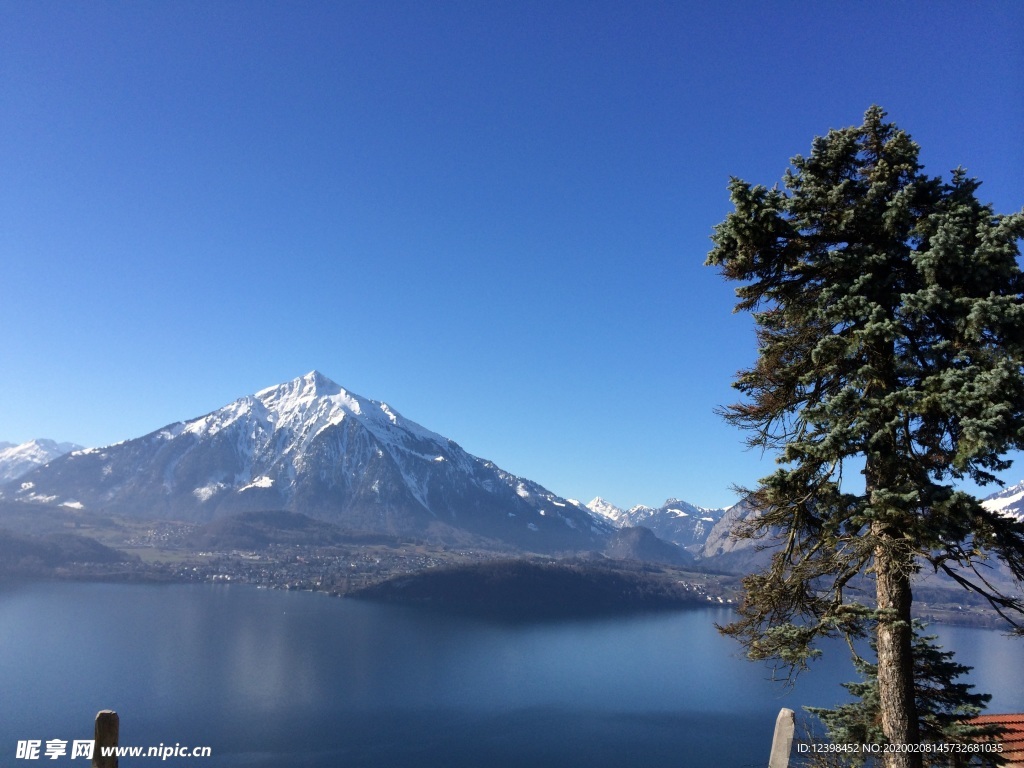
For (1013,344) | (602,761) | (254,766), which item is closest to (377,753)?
(254,766)

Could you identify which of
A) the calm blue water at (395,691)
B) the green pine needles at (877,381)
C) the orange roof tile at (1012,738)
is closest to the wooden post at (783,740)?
the green pine needles at (877,381)

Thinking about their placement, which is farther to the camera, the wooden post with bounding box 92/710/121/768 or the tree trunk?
the tree trunk

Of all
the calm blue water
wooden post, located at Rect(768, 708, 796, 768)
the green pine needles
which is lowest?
the calm blue water

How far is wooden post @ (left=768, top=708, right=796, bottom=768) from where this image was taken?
6.51 m

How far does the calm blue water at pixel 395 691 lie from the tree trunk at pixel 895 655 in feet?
193

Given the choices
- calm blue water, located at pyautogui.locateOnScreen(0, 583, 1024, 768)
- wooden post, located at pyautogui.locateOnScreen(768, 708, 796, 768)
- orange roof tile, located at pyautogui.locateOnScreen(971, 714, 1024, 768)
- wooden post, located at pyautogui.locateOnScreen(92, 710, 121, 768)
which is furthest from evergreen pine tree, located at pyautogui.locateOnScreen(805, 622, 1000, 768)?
calm blue water, located at pyautogui.locateOnScreen(0, 583, 1024, 768)

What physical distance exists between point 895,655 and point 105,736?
10.4 meters

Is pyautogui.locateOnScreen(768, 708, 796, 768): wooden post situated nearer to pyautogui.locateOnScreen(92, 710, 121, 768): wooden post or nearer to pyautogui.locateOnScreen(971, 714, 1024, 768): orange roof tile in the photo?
pyautogui.locateOnScreen(92, 710, 121, 768): wooden post

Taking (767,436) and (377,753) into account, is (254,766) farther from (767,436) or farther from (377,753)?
(767,436)

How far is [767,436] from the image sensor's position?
11242 mm

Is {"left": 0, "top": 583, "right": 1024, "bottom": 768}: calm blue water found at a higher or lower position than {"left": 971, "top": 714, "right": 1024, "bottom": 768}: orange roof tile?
lower

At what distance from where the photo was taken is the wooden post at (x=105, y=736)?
629cm

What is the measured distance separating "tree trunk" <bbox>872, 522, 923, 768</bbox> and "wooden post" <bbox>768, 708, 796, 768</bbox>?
324cm

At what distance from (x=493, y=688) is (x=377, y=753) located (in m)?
38.9
